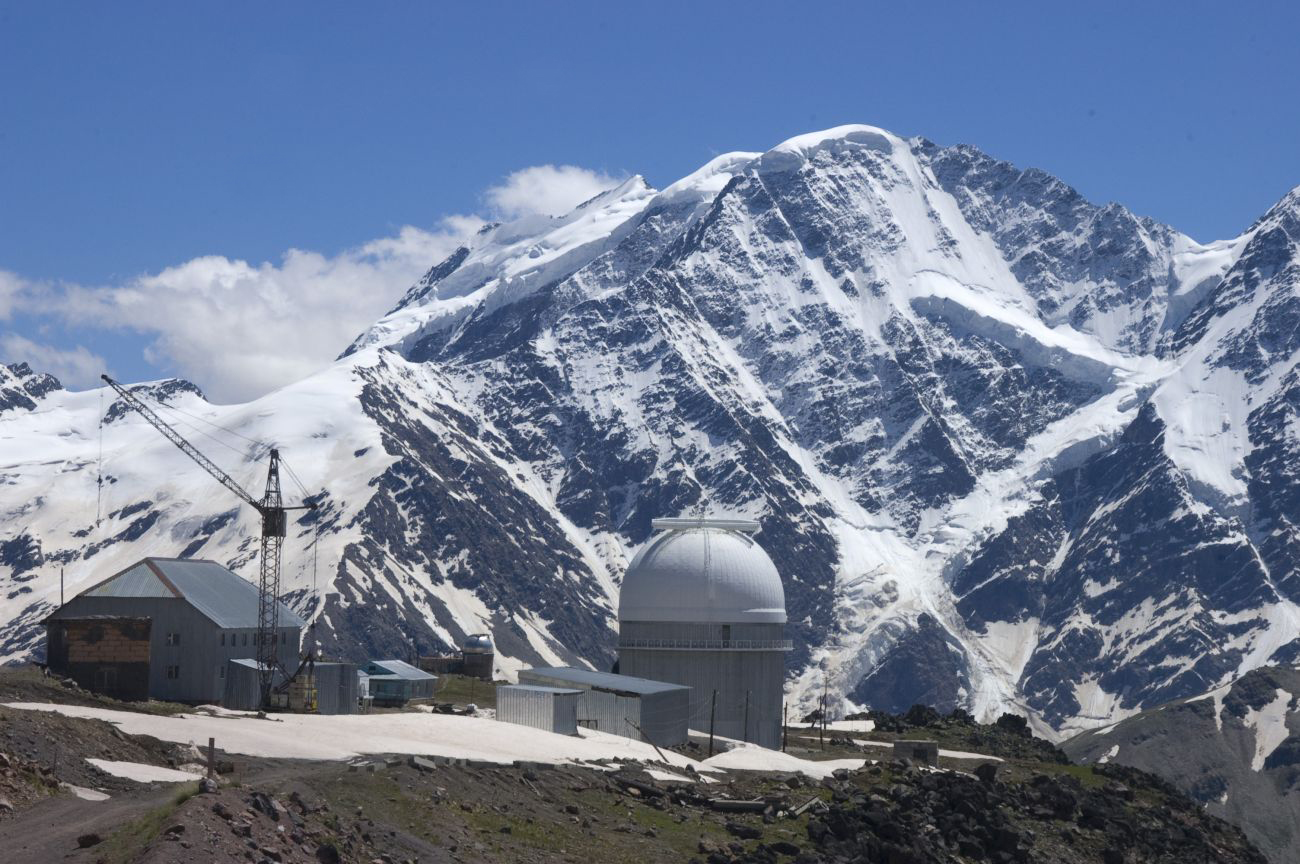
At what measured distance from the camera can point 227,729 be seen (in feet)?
254

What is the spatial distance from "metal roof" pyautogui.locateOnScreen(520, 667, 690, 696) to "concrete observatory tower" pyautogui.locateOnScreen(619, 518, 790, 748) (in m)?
5.84

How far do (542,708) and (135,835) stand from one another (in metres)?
48.6

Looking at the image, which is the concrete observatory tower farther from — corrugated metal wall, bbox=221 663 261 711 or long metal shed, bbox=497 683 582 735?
corrugated metal wall, bbox=221 663 261 711

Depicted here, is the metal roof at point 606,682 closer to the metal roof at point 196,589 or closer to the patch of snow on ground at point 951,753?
the metal roof at point 196,589

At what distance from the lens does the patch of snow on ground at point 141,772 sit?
6075cm

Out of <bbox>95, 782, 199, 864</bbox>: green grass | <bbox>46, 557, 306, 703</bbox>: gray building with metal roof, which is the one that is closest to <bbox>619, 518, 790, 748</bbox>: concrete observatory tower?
<bbox>46, 557, 306, 703</bbox>: gray building with metal roof

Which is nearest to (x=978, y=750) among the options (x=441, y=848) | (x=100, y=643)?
(x=100, y=643)

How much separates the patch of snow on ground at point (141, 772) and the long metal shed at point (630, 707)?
40.0 meters

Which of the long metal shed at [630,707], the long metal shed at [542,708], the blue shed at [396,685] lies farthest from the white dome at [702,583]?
the long metal shed at [542,708]

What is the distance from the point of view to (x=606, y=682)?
108 metres

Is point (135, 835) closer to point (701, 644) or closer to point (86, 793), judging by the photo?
point (86, 793)

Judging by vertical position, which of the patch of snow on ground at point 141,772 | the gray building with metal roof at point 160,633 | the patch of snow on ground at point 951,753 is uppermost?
the gray building with metal roof at point 160,633

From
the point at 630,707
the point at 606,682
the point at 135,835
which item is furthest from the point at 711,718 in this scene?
the point at 135,835

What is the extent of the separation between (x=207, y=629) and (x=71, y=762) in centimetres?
4724
